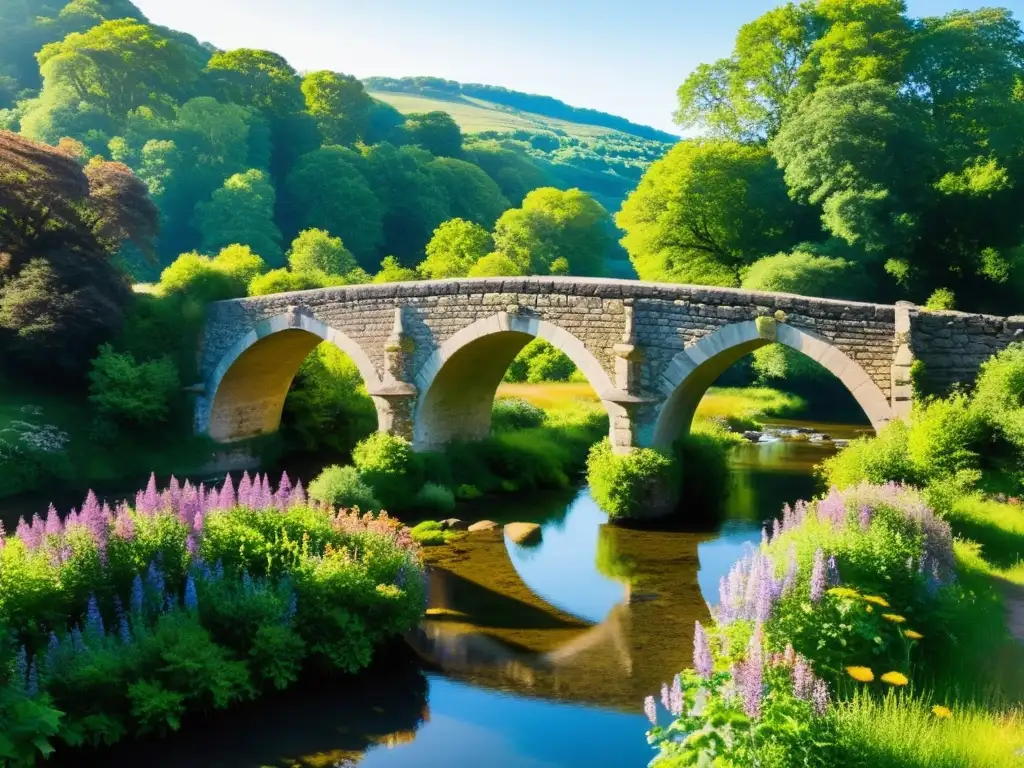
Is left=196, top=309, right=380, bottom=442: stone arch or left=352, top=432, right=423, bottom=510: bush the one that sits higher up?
left=196, top=309, right=380, bottom=442: stone arch

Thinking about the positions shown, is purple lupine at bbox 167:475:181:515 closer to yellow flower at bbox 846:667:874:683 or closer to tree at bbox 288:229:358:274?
yellow flower at bbox 846:667:874:683

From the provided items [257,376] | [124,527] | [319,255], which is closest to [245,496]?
[124,527]

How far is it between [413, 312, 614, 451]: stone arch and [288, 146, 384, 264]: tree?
1126 inches

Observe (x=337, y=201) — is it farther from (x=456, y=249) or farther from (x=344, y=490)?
(x=344, y=490)

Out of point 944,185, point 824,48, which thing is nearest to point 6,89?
point 824,48

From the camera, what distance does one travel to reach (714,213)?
1313 inches

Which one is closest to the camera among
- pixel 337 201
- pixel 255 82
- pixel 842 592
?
pixel 842 592

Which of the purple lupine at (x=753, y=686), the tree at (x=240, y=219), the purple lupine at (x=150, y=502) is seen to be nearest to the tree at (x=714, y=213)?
the tree at (x=240, y=219)

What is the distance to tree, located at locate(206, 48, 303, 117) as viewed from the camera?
52844 millimetres

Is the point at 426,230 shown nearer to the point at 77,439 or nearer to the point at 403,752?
the point at 77,439

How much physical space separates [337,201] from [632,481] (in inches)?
1371

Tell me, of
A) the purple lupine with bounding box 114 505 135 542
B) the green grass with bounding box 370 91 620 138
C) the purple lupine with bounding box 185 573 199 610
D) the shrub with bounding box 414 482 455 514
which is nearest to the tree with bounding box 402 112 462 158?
the green grass with bounding box 370 91 620 138

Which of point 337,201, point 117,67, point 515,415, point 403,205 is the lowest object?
point 515,415

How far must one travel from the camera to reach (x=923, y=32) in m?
31.6
